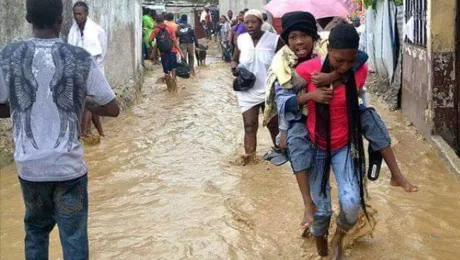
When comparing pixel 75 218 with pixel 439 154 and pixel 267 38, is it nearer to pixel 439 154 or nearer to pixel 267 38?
pixel 267 38

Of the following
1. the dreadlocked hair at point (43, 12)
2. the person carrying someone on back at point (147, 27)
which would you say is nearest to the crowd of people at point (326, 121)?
the dreadlocked hair at point (43, 12)

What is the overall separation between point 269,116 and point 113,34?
6.89 m

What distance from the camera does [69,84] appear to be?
318cm

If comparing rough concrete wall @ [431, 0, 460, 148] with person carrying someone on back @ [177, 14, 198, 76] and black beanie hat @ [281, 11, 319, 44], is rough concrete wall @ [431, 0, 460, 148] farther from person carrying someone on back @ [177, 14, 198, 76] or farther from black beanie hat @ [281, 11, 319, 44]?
person carrying someone on back @ [177, 14, 198, 76]

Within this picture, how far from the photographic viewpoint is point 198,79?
55.1ft

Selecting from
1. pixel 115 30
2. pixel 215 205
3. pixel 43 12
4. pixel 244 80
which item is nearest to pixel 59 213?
pixel 43 12

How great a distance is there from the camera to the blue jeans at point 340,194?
12.6 ft

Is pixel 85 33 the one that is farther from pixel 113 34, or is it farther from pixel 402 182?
pixel 402 182

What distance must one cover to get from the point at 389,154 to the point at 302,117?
591 millimetres

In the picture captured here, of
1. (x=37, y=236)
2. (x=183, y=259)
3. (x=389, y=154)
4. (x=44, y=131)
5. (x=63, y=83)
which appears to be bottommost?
(x=183, y=259)

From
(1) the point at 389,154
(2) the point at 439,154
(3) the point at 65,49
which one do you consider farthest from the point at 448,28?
(3) the point at 65,49

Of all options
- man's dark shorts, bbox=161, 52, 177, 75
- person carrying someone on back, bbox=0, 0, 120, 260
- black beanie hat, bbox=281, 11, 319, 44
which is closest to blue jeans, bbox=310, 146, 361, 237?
black beanie hat, bbox=281, 11, 319, 44

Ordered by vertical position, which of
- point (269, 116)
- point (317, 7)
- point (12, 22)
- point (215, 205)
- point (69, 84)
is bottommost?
point (215, 205)

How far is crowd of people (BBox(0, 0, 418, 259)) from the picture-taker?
315 centimetres
